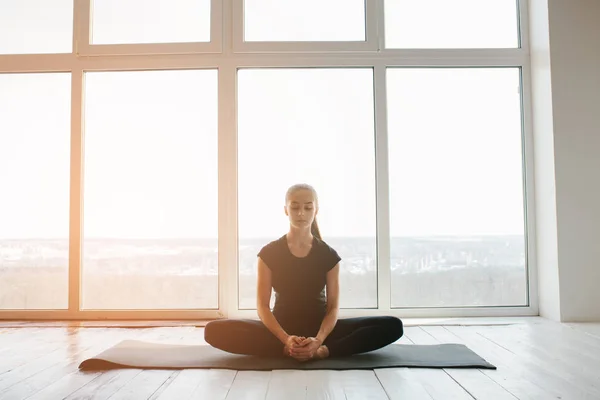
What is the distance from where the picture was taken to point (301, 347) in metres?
2.33

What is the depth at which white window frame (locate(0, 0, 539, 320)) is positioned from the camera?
3.72 m

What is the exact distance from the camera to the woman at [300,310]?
246 centimetres

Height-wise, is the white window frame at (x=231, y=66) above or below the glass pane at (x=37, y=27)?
below

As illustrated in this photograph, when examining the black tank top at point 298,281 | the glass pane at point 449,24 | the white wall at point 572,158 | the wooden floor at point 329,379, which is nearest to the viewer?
the wooden floor at point 329,379

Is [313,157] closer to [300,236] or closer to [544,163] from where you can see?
[300,236]

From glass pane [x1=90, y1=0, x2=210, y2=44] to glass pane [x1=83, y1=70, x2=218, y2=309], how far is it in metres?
0.23

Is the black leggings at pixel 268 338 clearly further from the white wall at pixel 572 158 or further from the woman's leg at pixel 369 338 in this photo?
the white wall at pixel 572 158

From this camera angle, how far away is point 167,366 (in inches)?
90.9

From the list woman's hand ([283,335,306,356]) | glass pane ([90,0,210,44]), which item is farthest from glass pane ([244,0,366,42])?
woman's hand ([283,335,306,356])

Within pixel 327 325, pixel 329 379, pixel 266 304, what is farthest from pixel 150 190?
pixel 329 379

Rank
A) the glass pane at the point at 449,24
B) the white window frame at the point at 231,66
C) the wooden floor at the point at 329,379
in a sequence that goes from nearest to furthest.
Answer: the wooden floor at the point at 329,379, the white window frame at the point at 231,66, the glass pane at the point at 449,24

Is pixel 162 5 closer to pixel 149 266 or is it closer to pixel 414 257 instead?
pixel 149 266

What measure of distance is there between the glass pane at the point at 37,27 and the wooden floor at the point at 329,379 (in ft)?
6.70

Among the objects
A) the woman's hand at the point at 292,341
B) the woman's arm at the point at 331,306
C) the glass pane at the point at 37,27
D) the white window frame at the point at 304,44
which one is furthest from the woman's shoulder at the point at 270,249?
the glass pane at the point at 37,27
